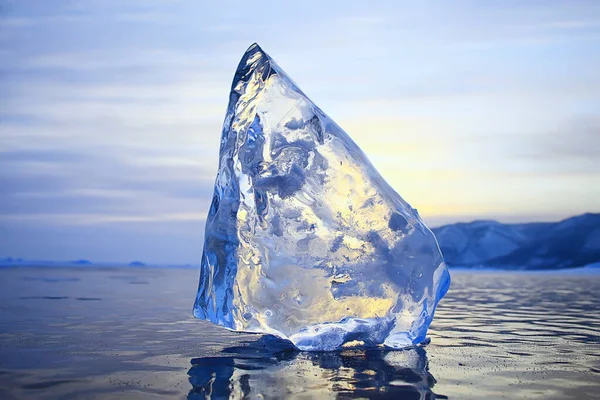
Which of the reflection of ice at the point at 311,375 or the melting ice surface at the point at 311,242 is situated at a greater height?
the melting ice surface at the point at 311,242

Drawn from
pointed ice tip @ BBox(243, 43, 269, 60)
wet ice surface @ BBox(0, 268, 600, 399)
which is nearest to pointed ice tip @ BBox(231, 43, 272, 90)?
pointed ice tip @ BBox(243, 43, 269, 60)

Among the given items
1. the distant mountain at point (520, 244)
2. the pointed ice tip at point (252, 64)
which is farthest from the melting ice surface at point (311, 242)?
the distant mountain at point (520, 244)

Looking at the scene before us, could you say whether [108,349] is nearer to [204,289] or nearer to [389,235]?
[204,289]

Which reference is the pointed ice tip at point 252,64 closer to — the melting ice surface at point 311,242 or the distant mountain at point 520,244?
the melting ice surface at point 311,242

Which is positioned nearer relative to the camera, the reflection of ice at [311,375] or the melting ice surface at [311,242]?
the reflection of ice at [311,375]

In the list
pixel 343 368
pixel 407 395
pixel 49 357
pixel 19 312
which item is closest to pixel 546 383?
pixel 407 395
